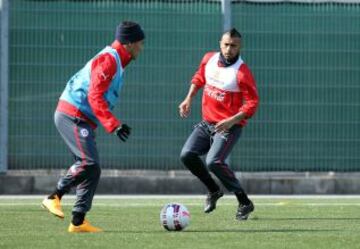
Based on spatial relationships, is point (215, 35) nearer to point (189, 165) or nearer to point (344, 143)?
point (344, 143)

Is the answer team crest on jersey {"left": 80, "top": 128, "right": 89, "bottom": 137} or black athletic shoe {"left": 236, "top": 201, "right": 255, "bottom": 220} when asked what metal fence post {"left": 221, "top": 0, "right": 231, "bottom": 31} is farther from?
team crest on jersey {"left": 80, "top": 128, "right": 89, "bottom": 137}

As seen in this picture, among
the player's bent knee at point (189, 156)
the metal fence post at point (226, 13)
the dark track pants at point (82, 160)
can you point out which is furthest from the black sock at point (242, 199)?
the metal fence post at point (226, 13)

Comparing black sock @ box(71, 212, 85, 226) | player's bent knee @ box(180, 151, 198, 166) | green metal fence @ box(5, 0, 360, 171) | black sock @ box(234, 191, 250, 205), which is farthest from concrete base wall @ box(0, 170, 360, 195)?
black sock @ box(71, 212, 85, 226)

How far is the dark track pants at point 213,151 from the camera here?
42.6ft

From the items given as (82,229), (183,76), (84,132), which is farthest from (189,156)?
(183,76)

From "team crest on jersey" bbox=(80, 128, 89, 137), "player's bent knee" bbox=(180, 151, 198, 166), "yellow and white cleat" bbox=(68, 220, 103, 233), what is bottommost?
"yellow and white cleat" bbox=(68, 220, 103, 233)

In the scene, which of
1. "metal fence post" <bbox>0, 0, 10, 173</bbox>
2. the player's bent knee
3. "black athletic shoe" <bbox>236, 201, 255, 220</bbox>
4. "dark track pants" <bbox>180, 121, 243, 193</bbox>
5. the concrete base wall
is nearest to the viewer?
"black athletic shoe" <bbox>236, 201, 255, 220</bbox>

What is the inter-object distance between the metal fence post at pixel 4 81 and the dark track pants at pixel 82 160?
7.84 meters

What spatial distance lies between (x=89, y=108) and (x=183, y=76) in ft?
26.6

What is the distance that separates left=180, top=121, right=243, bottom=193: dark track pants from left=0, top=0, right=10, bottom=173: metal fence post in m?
6.33

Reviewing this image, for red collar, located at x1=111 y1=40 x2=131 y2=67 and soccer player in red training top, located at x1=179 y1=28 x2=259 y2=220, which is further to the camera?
soccer player in red training top, located at x1=179 y1=28 x2=259 y2=220

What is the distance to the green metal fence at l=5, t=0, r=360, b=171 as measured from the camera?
63.0 feet

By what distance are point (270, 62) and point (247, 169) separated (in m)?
1.73

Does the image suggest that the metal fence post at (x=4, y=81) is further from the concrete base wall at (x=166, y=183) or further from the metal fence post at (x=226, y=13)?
the metal fence post at (x=226, y=13)
